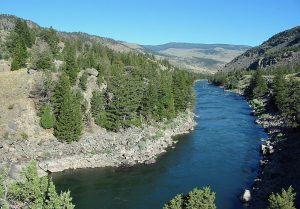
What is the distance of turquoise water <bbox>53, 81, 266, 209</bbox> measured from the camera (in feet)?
204

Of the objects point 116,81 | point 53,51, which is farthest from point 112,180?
point 53,51

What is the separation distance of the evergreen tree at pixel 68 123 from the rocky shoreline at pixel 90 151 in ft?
4.81

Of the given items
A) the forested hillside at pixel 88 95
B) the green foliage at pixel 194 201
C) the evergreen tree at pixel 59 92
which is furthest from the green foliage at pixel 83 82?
the green foliage at pixel 194 201

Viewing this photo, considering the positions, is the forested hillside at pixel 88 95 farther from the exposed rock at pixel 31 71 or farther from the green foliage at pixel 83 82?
the exposed rock at pixel 31 71

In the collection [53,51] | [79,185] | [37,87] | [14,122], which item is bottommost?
[79,185]

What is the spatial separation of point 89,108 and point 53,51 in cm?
3565

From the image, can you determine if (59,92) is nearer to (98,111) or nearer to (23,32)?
(98,111)

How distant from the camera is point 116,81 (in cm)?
9469

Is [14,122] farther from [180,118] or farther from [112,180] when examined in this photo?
[180,118]

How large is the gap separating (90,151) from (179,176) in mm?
19888

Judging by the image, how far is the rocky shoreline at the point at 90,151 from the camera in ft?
250

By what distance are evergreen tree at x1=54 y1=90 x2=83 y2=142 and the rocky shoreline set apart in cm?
147

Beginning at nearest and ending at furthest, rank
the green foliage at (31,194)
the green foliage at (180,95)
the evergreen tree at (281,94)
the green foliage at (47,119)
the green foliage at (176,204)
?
the green foliage at (31,194)
the green foliage at (176,204)
the green foliage at (47,119)
the evergreen tree at (281,94)
the green foliage at (180,95)

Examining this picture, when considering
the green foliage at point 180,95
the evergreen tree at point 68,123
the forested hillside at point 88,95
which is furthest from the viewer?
the green foliage at point 180,95
